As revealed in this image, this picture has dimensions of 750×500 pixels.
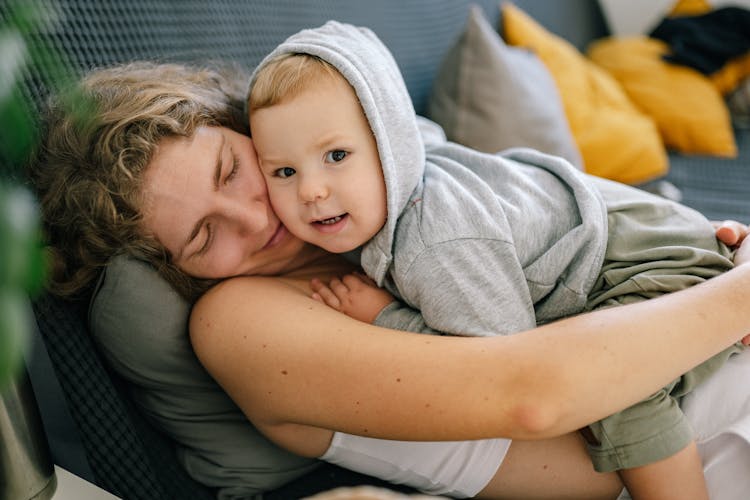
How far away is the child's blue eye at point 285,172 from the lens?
97cm

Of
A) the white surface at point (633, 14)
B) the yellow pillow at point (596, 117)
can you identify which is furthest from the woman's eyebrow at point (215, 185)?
the white surface at point (633, 14)

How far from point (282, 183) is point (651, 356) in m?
0.54

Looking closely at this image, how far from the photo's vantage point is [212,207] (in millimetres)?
931

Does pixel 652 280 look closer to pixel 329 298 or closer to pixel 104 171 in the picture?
pixel 329 298

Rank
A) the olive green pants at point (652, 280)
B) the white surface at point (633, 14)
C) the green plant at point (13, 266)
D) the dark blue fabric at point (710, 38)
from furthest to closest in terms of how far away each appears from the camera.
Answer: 1. the white surface at point (633, 14)
2. the dark blue fabric at point (710, 38)
3. the olive green pants at point (652, 280)
4. the green plant at point (13, 266)

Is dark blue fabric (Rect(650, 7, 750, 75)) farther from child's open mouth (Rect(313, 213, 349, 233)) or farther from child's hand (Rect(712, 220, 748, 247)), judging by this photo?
child's open mouth (Rect(313, 213, 349, 233))

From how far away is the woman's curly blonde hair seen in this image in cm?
91

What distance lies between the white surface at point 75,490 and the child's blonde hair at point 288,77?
543mm

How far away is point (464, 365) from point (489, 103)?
1127 millimetres

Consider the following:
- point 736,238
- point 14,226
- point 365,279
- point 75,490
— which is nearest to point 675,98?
point 736,238

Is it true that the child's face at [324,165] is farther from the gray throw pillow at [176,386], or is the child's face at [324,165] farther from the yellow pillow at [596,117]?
the yellow pillow at [596,117]

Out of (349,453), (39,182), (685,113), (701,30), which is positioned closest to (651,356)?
(349,453)

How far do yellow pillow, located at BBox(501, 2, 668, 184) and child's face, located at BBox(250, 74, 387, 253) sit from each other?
1205 mm

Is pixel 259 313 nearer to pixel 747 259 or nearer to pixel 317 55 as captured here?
pixel 317 55
